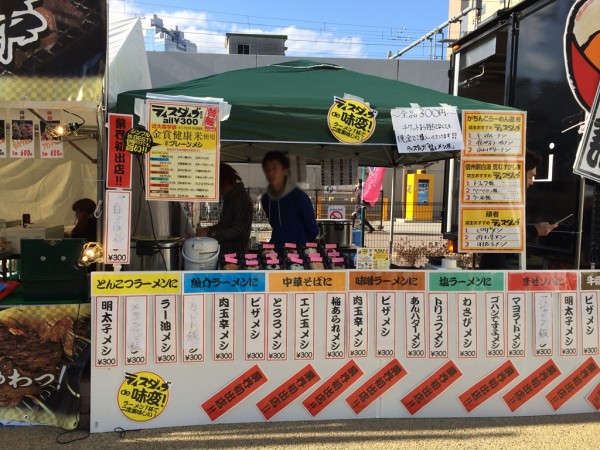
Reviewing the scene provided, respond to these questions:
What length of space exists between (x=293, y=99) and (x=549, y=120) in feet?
7.74

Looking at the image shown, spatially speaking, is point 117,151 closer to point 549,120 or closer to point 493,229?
point 493,229

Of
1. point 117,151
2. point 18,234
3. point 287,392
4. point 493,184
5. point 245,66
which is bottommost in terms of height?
point 287,392

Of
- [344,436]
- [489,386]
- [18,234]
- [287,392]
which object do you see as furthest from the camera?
[18,234]

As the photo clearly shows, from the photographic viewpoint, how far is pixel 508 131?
3.34 metres

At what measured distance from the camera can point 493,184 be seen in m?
3.36

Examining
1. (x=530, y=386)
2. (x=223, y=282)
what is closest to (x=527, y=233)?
(x=530, y=386)

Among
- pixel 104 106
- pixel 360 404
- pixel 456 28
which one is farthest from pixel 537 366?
pixel 456 28

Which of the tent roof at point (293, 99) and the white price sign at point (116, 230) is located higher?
the tent roof at point (293, 99)

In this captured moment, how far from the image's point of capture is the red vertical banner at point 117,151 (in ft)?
9.82

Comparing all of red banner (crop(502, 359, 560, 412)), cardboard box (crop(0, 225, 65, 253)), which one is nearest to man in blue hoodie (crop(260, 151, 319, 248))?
red banner (crop(502, 359, 560, 412))

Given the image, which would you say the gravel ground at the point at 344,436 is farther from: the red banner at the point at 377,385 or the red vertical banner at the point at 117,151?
the red vertical banner at the point at 117,151

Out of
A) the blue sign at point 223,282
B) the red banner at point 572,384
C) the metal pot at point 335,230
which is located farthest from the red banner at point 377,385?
the metal pot at point 335,230

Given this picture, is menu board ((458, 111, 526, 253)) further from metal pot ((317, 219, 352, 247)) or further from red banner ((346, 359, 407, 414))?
metal pot ((317, 219, 352, 247))

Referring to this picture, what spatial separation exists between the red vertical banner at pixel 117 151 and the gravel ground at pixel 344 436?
5.31 ft
